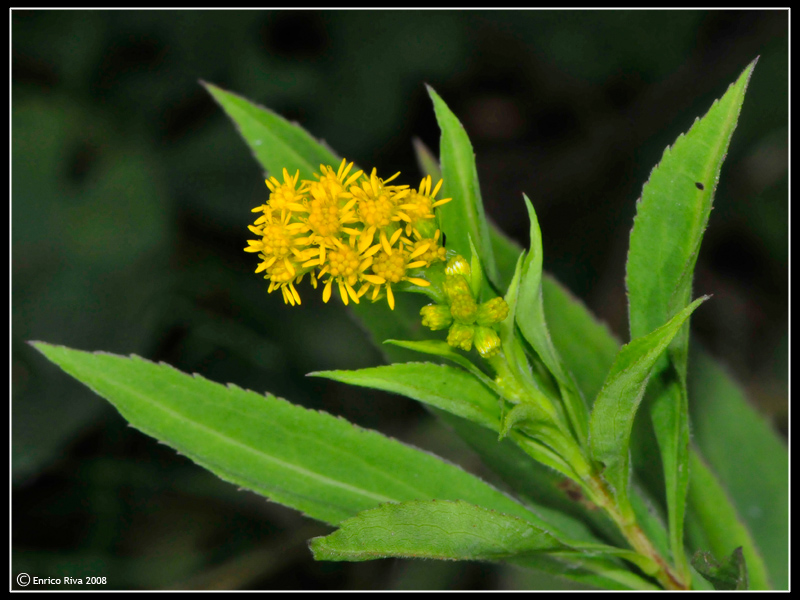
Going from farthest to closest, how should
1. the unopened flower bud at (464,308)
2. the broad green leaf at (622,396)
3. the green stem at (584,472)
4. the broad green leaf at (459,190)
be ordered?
the broad green leaf at (459,190) → the green stem at (584,472) → the unopened flower bud at (464,308) → the broad green leaf at (622,396)

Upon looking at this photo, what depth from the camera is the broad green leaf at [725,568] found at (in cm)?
191

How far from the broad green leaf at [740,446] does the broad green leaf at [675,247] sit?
1.17 m

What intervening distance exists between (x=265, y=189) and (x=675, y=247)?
312 cm

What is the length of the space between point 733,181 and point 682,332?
2.86 metres

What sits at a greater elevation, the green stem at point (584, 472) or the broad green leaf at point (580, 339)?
the broad green leaf at point (580, 339)

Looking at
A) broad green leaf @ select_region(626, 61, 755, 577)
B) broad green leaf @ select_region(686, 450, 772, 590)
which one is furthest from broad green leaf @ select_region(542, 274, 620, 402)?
broad green leaf @ select_region(626, 61, 755, 577)

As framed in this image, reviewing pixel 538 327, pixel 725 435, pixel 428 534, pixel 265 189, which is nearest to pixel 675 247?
pixel 538 327

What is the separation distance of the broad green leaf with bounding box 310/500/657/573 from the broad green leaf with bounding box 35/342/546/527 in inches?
19.5

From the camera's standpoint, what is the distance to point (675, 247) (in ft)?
6.66

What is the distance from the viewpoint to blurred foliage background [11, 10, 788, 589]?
412 centimetres

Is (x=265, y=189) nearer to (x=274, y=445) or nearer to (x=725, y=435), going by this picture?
(x=274, y=445)

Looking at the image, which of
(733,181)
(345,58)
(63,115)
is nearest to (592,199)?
(733,181)

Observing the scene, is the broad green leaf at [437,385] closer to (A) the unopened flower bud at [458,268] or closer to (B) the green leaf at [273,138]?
(A) the unopened flower bud at [458,268]

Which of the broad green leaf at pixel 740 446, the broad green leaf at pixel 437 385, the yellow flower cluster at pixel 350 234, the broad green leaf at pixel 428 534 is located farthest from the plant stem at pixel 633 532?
the broad green leaf at pixel 740 446
